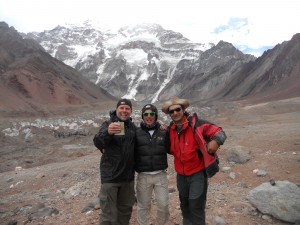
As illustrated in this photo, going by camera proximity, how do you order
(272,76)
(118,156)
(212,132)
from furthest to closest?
(272,76) → (118,156) → (212,132)

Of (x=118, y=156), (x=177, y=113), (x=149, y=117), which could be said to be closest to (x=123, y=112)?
(x=149, y=117)

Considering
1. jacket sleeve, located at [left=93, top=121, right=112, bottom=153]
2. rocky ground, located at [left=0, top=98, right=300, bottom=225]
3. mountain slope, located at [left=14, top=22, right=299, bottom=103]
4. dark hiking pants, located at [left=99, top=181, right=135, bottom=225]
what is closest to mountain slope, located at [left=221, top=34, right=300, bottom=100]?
mountain slope, located at [left=14, top=22, right=299, bottom=103]

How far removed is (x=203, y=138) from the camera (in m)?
4.70

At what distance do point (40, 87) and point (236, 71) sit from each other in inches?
2186

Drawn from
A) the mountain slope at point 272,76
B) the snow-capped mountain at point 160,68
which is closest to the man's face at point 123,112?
the mountain slope at point 272,76

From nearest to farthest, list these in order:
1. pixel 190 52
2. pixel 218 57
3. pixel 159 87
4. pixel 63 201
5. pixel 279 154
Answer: pixel 63 201 < pixel 279 154 < pixel 218 57 < pixel 159 87 < pixel 190 52

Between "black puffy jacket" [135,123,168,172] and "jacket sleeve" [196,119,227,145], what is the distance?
0.66 m

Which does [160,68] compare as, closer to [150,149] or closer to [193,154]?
[150,149]

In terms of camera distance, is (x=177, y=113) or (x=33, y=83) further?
(x=33, y=83)

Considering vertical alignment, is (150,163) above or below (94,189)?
above

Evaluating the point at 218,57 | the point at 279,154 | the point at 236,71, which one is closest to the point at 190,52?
the point at 218,57

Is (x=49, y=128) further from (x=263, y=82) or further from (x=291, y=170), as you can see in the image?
(x=263, y=82)

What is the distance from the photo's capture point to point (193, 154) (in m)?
4.78

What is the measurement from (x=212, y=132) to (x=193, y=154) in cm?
41
